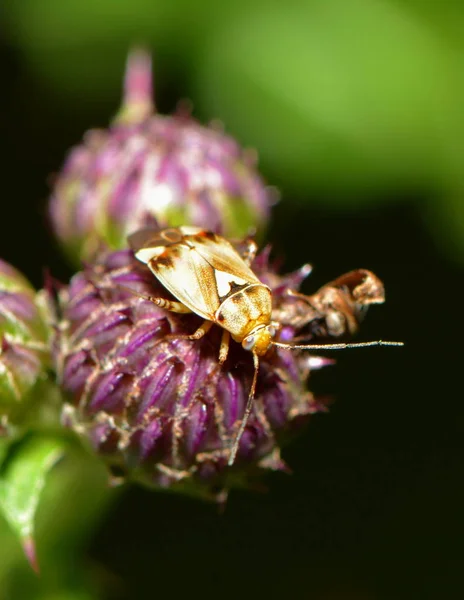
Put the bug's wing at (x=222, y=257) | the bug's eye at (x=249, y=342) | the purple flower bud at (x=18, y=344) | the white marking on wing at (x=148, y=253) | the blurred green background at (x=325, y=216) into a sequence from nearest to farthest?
1. the bug's eye at (x=249, y=342)
2. the bug's wing at (x=222, y=257)
3. the white marking on wing at (x=148, y=253)
4. the purple flower bud at (x=18, y=344)
5. the blurred green background at (x=325, y=216)

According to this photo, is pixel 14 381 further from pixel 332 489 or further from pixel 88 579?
pixel 332 489

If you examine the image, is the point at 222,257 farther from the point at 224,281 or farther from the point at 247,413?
the point at 247,413

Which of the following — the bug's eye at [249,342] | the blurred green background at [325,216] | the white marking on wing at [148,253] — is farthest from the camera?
the blurred green background at [325,216]

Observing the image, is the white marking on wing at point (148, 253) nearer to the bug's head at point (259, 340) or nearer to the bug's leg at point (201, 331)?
the bug's leg at point (201, 331)

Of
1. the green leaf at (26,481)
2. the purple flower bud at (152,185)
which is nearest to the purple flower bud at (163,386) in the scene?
the green leaf at (26,481)

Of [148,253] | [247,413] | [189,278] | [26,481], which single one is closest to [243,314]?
[189,278]

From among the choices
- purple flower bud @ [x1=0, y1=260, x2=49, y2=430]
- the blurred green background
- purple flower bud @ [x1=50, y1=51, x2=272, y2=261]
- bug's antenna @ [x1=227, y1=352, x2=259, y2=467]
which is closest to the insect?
bug's antenna @ [x1=227, y1=352, x2=259, y2=467]

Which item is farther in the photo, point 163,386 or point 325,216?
point 325,216
